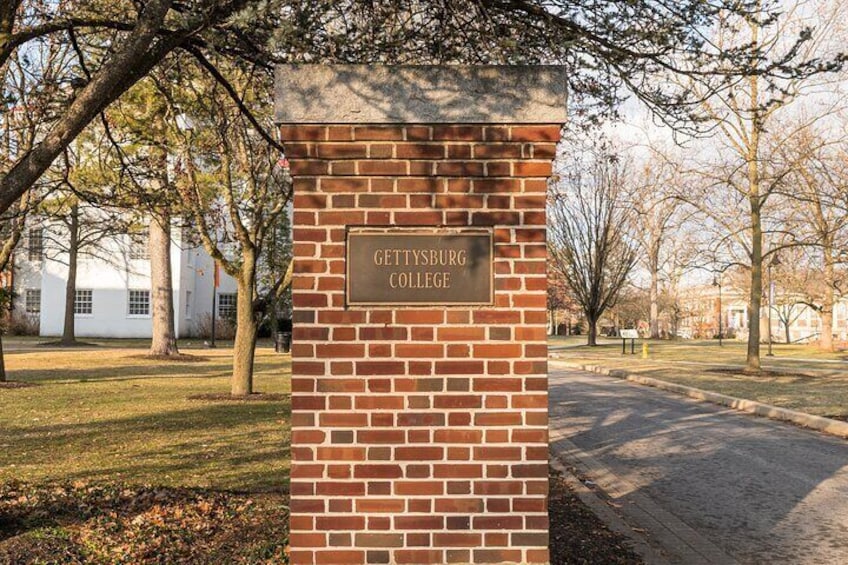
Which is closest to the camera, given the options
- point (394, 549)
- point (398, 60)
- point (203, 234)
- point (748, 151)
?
point (394, 549)

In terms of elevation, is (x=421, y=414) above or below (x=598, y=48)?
below

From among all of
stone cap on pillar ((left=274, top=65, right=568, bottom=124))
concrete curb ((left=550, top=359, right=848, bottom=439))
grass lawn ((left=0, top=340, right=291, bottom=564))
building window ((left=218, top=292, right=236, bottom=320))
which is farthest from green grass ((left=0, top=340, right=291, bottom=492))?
building window ((left=218, top=292, right=236, bottom=320))

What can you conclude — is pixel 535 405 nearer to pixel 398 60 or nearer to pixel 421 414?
pixel 421 414

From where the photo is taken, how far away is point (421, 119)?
3.56m

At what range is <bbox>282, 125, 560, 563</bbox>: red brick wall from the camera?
11.6 ft

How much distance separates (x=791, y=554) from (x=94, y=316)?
4138cm

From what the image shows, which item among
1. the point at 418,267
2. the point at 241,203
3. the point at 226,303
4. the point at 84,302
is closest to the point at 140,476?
the point at 418,267

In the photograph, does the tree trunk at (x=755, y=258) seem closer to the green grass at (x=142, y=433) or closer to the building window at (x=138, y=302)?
the green grass at (x=142, y=433)

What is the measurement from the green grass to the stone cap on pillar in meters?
3.91

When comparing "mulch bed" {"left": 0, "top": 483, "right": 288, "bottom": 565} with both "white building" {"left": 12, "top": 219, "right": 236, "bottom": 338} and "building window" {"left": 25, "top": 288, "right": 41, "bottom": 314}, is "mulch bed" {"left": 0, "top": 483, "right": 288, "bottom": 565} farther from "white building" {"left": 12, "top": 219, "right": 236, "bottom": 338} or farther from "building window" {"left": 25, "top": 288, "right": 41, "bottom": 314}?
"building window" {"left": 25, "top": 288, "right": 41, "bottom": 314}

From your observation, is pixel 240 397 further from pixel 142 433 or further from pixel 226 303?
pixel 226 303

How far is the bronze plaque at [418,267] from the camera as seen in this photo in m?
3.58

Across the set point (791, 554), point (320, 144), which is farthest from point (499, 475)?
point (791, 554)

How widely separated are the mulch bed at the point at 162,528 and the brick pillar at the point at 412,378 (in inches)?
40.4
